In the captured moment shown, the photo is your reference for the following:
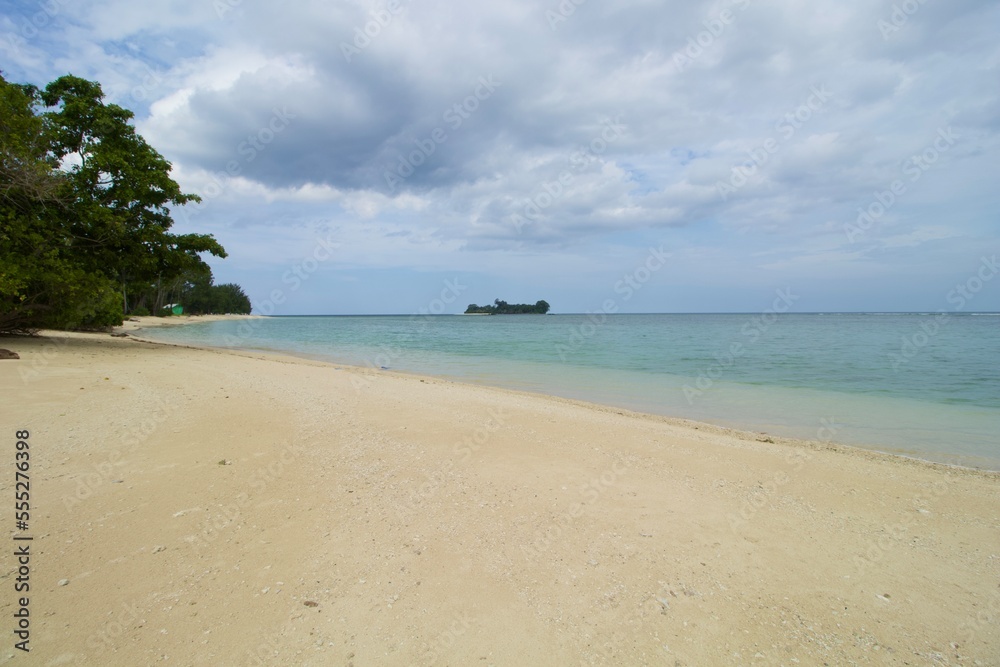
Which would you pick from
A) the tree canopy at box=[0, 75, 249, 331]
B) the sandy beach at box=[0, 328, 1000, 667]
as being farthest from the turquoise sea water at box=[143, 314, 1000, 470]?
the tree canopy at box=[0, 75, 249, 331]

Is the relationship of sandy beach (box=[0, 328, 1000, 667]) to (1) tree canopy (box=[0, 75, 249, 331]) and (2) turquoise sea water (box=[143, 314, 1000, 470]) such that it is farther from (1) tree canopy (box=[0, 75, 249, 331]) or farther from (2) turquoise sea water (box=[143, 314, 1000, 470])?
(1) tree canopy (box=[0, 75, 249, 331])

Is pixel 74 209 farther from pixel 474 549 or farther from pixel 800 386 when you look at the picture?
pixel 800 386

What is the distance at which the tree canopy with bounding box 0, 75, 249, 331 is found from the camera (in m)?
13.0

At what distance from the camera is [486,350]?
28.3 meters

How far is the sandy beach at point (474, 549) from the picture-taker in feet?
8.68

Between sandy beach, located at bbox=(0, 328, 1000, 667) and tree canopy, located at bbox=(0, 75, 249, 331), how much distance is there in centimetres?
1034

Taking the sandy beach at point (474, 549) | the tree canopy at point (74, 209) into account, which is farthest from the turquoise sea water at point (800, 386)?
the tree canopy at point (74, 209)

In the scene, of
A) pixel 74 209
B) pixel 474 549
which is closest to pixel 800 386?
pixel 474 549

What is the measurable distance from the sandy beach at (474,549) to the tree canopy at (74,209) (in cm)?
1034

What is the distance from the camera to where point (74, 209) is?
48.5ft

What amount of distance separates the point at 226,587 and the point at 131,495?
196 cm

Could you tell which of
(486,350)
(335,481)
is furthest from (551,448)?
(486,350)

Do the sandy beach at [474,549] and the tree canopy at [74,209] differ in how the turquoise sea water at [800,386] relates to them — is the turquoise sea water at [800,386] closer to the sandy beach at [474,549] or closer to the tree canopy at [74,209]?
the sandy beach at [474,549]

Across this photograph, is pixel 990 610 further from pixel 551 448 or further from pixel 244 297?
pixel 244 297
